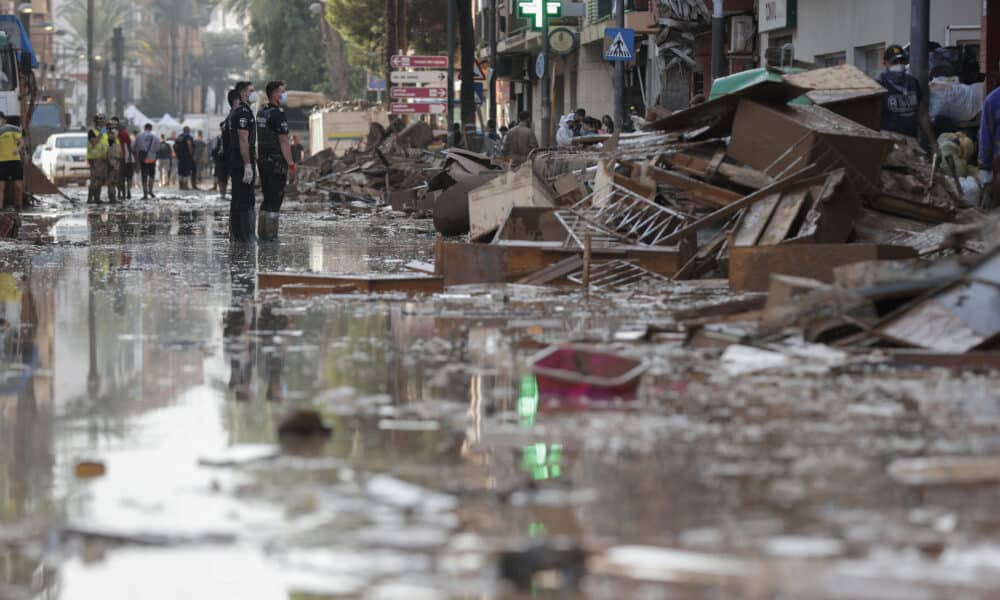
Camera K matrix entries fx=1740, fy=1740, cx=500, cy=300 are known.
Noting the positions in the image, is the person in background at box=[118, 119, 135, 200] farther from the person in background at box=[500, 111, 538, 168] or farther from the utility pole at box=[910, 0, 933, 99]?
the utility pole at box=[910, 0, 933, 99]

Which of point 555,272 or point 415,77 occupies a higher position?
point 415,77

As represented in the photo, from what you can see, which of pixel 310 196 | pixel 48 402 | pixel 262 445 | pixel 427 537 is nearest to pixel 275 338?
pixel 48 402

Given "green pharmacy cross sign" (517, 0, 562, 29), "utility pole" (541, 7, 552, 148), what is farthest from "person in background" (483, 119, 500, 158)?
"green pharmacy cross sign" (517, 0, 562, 29)

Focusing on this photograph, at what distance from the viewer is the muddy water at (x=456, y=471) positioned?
4586 millimetres

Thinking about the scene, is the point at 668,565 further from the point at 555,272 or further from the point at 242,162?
the point at 242,162

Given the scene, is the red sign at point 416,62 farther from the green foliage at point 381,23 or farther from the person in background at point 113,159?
the green foliage at point 381,23

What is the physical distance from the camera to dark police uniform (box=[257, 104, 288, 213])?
64.9ft

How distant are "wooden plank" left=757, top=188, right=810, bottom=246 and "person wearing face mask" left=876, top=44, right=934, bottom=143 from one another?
4348 mm

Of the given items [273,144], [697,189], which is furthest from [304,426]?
[273,144]

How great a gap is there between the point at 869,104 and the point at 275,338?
8.09 m

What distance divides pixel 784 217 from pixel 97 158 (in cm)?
2612

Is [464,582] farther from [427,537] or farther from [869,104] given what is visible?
[869,104]

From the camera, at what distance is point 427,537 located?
4992 mm

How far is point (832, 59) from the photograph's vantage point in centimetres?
2980
